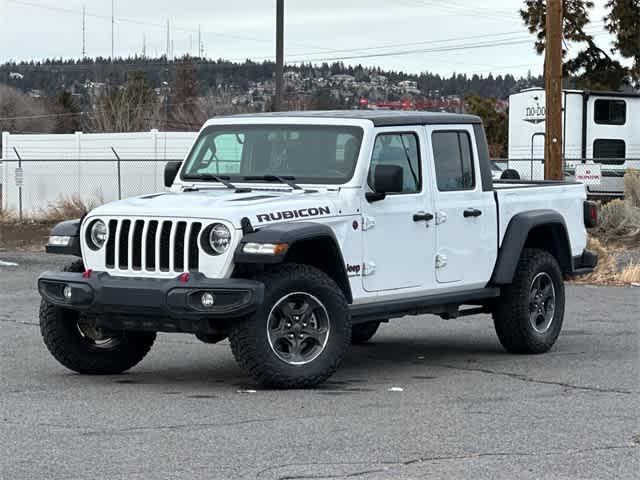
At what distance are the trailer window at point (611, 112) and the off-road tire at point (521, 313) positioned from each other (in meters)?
29.1

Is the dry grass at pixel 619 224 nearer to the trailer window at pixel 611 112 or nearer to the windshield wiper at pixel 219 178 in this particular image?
the trailer window at pixel 611 112

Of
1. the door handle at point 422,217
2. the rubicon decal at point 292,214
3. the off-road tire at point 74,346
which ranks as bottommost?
the off-road tire at point 74,346

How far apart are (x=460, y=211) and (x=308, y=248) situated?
1.81 metres

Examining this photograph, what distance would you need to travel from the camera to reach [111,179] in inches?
1623

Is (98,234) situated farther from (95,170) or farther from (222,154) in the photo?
(95,170)

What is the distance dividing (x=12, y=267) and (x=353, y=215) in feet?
43.1

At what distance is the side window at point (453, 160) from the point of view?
11.5m

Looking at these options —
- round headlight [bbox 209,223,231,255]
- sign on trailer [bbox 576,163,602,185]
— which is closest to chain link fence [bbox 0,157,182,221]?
sign on trailer [bbox 576,163,602,185]

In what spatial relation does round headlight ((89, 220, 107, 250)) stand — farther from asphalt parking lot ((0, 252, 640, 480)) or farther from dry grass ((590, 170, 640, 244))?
dry grass ((590, 170, 640, 244))

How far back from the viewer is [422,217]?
36.5 feet

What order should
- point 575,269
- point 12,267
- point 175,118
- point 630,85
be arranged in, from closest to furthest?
1. point 575,269
2. point 12,267
3. point 630,85
4. point 175,118

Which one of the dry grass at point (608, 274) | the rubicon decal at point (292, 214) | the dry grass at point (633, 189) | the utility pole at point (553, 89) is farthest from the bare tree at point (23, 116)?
the rubicon decal at point (292, 214)

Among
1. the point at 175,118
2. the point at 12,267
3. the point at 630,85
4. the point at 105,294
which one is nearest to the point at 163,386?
the point at 105,294

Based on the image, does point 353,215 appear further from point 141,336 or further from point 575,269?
point 575,269
